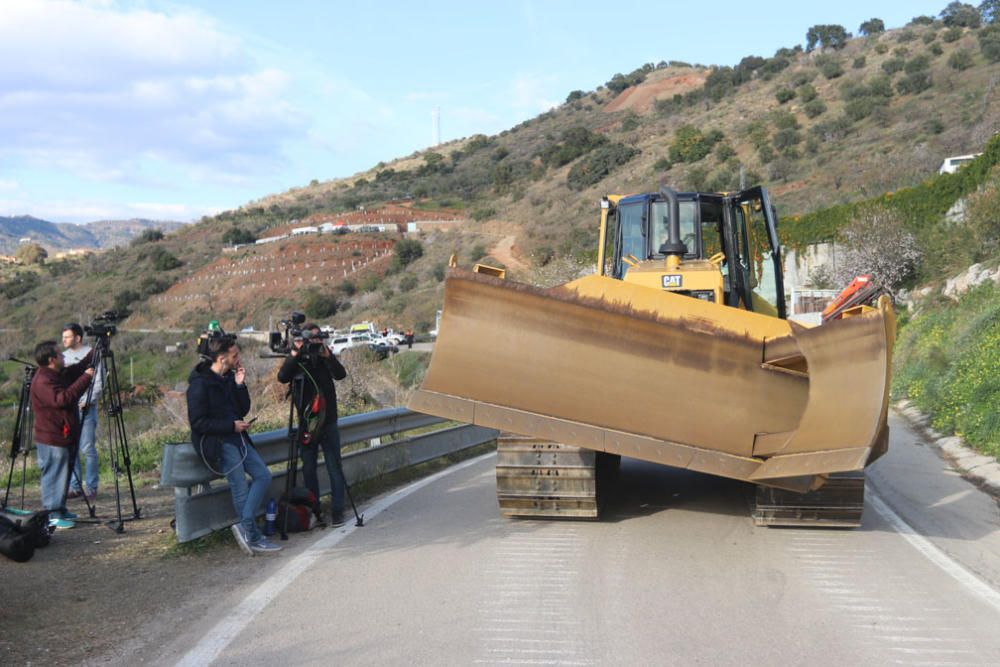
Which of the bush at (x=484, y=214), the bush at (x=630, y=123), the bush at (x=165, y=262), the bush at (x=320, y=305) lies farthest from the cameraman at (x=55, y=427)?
the bush at (x=630, y=123)

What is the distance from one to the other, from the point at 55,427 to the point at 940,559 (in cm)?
732

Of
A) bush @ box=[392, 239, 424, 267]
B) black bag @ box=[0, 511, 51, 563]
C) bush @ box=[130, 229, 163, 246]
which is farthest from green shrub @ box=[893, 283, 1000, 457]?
bush @ box=[130, 229, 163, 246]

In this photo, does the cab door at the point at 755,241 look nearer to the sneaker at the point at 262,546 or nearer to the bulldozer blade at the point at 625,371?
the bulldozer blade at the point at 625,371

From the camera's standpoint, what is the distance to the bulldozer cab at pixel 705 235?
955 centimetres

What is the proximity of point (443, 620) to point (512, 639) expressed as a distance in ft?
1.76

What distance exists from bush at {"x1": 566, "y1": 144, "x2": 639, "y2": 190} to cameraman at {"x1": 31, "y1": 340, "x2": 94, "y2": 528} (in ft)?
209

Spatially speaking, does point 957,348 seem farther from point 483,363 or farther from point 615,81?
point 615,81

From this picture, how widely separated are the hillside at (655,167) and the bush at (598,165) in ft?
0.52

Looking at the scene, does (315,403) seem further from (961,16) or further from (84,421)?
(961,16)

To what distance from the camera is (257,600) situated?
6.04m

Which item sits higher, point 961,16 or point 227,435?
point 961,16

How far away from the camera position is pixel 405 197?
9719 cm

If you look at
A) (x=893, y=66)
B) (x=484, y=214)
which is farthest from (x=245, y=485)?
(x=893, y=66)

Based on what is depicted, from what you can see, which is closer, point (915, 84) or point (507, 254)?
point (507, 254)
